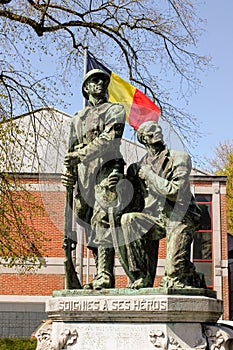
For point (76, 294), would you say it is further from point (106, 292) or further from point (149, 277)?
point (149, 277)

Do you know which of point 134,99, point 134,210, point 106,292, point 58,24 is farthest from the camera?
point 58,24

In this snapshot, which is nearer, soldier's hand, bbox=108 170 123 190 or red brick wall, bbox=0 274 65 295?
soldier's hand, bbox=108 170 123 190

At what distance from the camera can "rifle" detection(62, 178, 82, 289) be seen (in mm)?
7031

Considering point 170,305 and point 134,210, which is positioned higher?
point 134,210

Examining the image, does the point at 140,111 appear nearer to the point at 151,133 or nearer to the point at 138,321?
the point at 151,133

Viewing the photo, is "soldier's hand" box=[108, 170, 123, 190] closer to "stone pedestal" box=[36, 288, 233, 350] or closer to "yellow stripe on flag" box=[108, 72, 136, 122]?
"stone pedestal" box=[36, 288, 233, 350]

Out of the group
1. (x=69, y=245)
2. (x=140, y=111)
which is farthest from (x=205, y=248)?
(x=69, y=245)

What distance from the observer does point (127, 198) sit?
6.99 meters

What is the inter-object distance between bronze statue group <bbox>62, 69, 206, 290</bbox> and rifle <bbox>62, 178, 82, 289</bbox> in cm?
8

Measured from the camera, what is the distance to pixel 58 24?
14555 millimetres

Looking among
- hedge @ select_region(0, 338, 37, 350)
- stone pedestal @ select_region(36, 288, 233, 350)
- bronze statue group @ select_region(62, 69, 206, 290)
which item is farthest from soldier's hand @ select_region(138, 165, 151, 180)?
hedge @ select_region(0, 338, 37, 350)

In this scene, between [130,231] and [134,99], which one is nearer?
A: [130,231]

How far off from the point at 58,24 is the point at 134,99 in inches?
109

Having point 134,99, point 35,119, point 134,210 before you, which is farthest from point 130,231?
point 35,119
